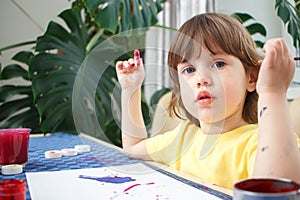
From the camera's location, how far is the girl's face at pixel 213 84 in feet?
2.41

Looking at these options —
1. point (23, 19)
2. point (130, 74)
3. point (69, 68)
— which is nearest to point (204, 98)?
point (130, 74)

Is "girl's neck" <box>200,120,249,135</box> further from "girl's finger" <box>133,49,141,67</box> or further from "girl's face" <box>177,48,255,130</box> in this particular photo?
"girl's finger" <box>133,49,141,67</box>

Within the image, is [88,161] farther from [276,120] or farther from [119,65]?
[276,120]

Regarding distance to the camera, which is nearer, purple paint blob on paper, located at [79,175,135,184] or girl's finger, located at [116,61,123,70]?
purple paint blob on paper, located at [79,175,135,184]

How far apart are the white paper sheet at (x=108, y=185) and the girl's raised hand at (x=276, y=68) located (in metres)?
0.17

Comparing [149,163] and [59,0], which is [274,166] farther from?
Answer: [59,0]

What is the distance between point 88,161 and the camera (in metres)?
0.89

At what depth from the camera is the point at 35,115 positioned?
1877 mm

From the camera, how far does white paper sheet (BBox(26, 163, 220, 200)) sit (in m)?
0.62

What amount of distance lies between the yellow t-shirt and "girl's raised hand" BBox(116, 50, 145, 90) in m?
0.13

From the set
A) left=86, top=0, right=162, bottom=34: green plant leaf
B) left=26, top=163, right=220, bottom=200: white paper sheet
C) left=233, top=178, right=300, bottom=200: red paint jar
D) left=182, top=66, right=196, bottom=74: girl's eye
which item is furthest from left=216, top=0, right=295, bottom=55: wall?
left=233, top=178, right=300, bottom=200: red paint jar

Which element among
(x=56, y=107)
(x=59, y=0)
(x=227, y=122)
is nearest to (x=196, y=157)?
(x=227, y=122)

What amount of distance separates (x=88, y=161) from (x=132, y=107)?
0.16m

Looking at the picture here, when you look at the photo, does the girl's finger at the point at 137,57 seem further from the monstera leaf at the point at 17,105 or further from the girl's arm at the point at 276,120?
the monstera leaf at the point at 17,105
